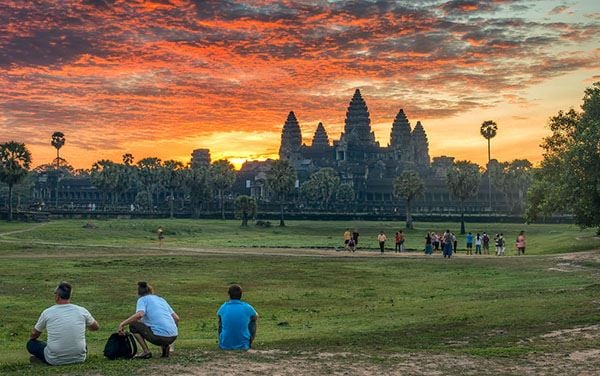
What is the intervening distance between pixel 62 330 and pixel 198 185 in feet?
440

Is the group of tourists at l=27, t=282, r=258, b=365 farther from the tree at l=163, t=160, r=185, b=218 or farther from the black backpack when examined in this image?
the tree at l=163, t=160, r=185, b=218

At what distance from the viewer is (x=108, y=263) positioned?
47.9 m

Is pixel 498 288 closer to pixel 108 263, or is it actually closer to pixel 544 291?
pixel 544 291

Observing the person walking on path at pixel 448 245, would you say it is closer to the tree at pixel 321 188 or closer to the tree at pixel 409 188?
the tree at pixel 409 188

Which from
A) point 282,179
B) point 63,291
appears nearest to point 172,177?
point 282,179

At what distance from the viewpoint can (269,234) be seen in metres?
103

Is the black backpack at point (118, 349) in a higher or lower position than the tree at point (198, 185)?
lower

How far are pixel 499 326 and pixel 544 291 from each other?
9.28 m

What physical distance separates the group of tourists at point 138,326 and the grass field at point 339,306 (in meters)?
0.39

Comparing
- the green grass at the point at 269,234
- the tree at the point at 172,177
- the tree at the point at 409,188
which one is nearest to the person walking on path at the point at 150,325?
the green grass at the point at 269,234

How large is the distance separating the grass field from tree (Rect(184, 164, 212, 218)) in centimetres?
8568

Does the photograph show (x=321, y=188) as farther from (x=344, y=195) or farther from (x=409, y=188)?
(x=409, y=188)

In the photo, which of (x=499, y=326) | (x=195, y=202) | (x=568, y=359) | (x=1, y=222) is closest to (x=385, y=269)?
(x=499, y=326)

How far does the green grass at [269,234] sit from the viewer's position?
73688 mm
